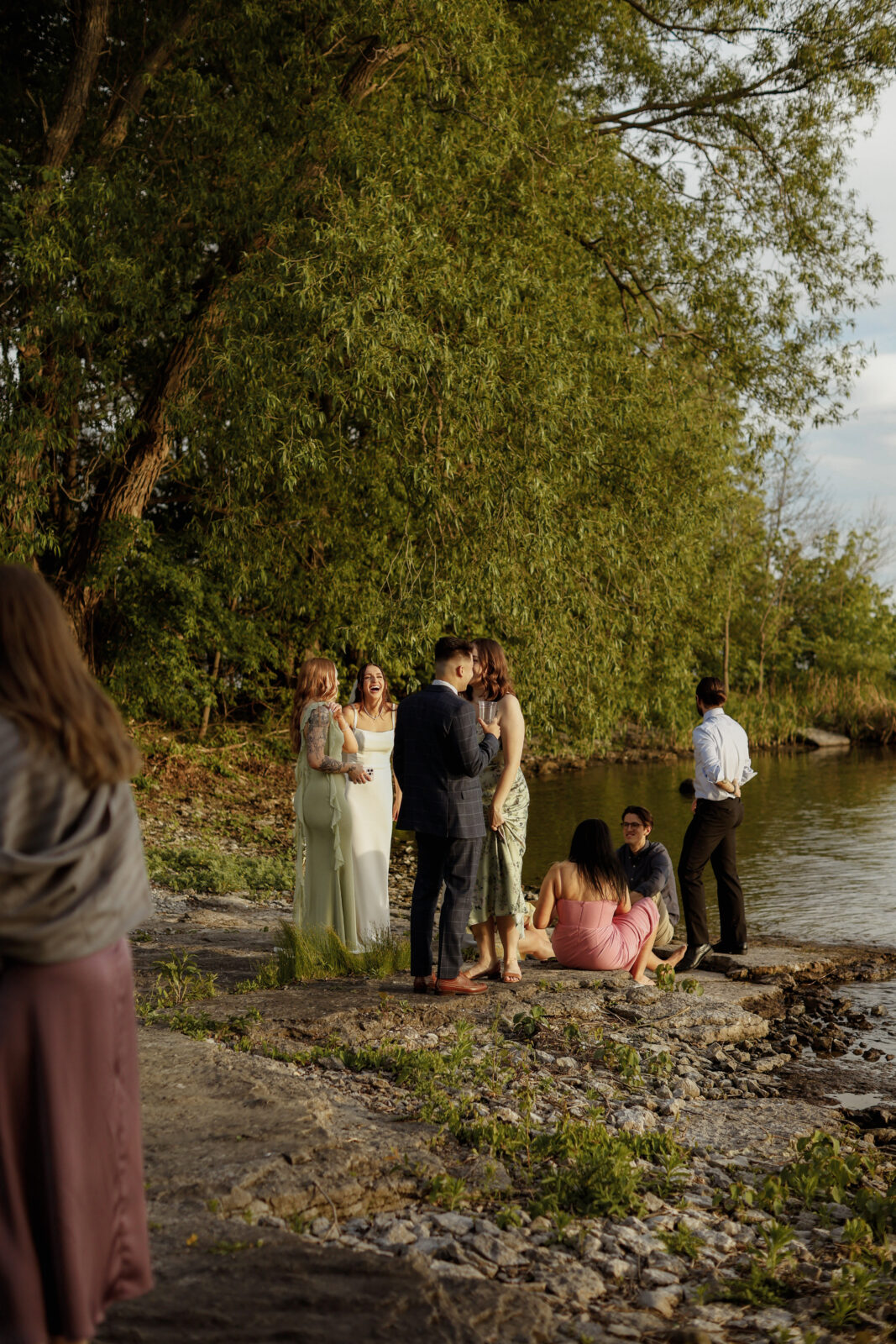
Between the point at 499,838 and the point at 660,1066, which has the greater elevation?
the point at 499,838

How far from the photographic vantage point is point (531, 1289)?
3768 millimetres

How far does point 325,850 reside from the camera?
345 inches

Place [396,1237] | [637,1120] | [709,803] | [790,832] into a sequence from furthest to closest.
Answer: [790,832]
[709,803]
[637,1120]
[396,1237]

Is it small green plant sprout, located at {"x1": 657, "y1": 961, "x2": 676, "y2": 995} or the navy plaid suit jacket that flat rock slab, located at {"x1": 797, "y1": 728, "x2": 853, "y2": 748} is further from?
the navy plaid suit jacket

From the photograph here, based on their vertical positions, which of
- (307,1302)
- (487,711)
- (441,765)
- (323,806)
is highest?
(487,711)

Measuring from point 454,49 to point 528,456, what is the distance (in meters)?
4.89

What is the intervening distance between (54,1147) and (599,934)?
572 cm

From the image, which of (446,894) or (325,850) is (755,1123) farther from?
(325,850)

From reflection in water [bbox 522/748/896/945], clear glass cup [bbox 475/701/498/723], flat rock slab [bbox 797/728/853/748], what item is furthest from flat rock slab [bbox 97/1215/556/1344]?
flat rock slab [bbox 797/728/853/748]

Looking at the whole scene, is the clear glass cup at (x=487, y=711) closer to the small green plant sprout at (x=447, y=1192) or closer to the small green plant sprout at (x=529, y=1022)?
the small green plant sprout at (x=529, y=1022)

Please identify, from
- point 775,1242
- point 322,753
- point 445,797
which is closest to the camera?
point 775,1242

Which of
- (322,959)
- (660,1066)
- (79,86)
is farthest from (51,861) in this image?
(79,86)

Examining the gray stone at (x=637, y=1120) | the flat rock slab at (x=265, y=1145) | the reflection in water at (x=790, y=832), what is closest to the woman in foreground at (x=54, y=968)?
the flat rock slab at (x=265, y=1145)

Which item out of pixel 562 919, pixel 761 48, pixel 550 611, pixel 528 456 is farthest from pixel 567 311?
pixel 562 919
